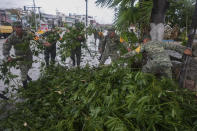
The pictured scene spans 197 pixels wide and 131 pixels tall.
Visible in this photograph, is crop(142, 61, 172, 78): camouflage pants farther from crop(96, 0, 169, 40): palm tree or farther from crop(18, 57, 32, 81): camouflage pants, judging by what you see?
crop(18, 57, 32, 81): camouflage pants

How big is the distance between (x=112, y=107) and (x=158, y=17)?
1478 millimetres

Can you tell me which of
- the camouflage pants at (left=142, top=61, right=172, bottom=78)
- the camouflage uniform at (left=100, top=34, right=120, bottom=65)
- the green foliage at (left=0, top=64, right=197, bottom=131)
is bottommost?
the green foliage at (left=0, top=64, right=197, bottom=131)

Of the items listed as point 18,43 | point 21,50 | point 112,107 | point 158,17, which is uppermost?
point 158,17

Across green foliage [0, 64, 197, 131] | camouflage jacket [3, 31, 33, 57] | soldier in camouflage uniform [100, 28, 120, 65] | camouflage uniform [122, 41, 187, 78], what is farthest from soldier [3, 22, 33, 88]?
camouflage uniform [122, 41, 187, 78]

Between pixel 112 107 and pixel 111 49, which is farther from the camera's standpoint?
pixel 111 49

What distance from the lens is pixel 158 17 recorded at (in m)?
2.04

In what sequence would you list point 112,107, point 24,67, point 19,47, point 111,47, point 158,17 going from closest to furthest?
point 112,107 < point 158,17 < point 19,47 < point 24,67 < point 111,47

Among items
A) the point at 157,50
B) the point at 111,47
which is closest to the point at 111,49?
the point at 111,47

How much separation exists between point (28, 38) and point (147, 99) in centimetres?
249

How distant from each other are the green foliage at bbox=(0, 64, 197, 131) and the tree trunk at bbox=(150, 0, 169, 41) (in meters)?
0.79

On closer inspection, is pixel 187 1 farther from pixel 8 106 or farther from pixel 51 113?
pixel 8 106

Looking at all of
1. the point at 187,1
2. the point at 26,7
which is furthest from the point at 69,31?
the point at 26,7

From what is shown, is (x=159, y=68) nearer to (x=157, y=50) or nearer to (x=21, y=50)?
(x=157, y=50)

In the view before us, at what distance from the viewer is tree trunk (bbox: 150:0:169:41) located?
203 centimetres
